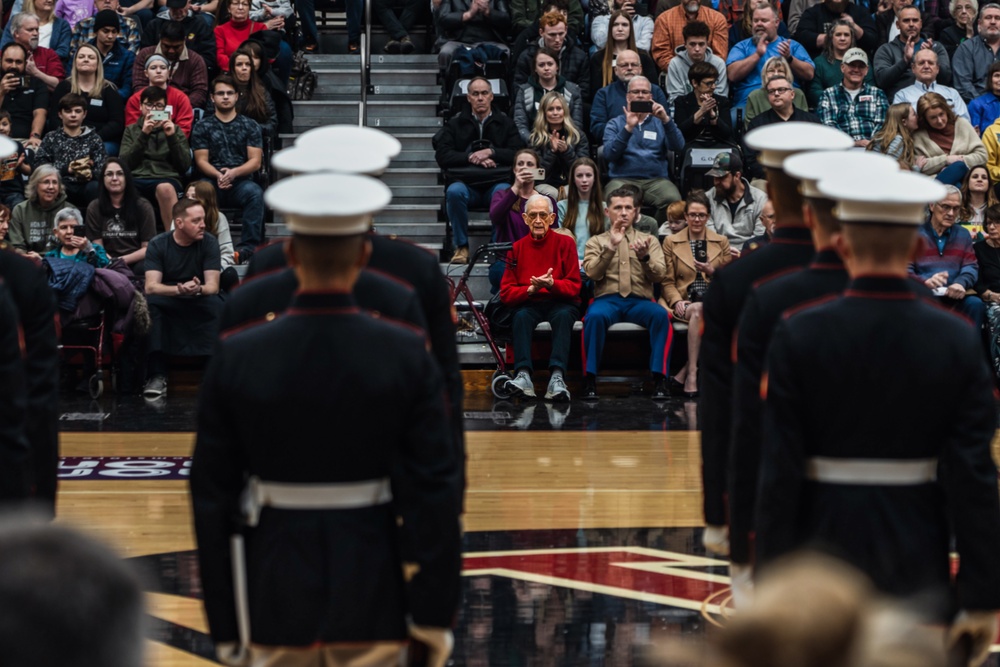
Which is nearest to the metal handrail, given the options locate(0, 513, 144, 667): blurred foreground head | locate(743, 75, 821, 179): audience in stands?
locate(743, 75, 821, 179): audience in stands

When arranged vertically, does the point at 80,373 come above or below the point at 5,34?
below

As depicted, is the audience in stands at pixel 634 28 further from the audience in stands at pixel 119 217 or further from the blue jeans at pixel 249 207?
the audience in stands at pixel 119 217

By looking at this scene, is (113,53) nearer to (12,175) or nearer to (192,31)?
(192,31)

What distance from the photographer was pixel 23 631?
4.04ft

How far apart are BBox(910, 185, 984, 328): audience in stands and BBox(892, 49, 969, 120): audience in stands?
174 centimetres

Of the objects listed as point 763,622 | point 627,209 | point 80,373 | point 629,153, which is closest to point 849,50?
point 629,153

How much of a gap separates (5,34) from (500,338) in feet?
16.6

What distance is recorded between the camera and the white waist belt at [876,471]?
3.10 metres

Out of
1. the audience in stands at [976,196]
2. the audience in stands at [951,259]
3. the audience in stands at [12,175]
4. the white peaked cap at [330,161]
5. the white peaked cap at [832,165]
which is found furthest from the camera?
the audience in stands at [12,175]

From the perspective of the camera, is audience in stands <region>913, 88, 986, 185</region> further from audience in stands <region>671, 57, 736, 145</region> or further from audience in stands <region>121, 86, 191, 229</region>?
audience in stands <region>121, 86, 191, 229</region>

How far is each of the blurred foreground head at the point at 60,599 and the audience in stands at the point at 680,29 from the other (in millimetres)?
11236

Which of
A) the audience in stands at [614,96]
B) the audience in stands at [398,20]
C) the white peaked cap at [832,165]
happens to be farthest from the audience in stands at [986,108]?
the white peaked cap at [832,165]

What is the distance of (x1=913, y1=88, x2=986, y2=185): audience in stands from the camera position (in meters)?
10.9

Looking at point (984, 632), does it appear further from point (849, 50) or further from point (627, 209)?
point (849, 50)
